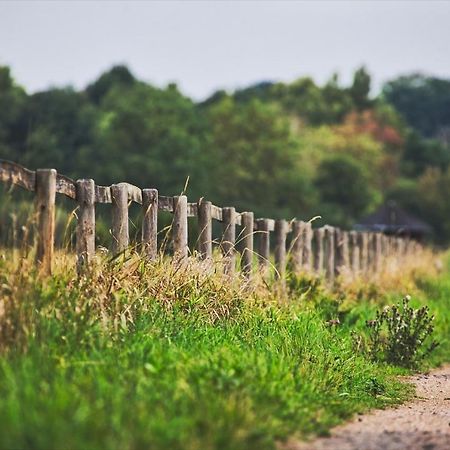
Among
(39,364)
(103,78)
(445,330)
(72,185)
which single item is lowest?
(445,330)

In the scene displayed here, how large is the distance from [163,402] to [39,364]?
96cm

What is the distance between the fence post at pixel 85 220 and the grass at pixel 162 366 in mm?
361

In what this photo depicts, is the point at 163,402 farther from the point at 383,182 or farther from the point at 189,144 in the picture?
the point at 383,182

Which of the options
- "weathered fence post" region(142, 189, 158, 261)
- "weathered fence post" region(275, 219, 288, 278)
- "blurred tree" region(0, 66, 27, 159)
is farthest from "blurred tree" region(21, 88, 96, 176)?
A: "weathered fence post" region(142, 189, 158, 261)

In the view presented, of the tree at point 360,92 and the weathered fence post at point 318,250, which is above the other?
the tree at point 360,92

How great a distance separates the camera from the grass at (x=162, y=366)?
5.43m

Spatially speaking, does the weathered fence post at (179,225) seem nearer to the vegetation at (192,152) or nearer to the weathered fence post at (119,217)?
the weathered fence post at (119,217)

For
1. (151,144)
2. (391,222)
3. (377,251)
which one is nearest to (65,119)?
(151,144)

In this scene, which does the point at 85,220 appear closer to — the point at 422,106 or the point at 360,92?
the point at 360,92

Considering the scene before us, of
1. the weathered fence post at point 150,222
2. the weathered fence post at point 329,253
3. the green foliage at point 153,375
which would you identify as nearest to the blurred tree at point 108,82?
the weathered fence post at point 329,253

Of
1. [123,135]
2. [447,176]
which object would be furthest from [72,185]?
[447,176]

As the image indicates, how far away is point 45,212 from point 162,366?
1.76 metres

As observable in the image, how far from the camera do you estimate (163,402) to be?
5969mm

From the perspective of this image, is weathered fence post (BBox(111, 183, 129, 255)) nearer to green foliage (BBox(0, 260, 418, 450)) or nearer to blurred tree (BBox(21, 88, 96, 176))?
green foliage (BBox(0, 260, 418, 450))
